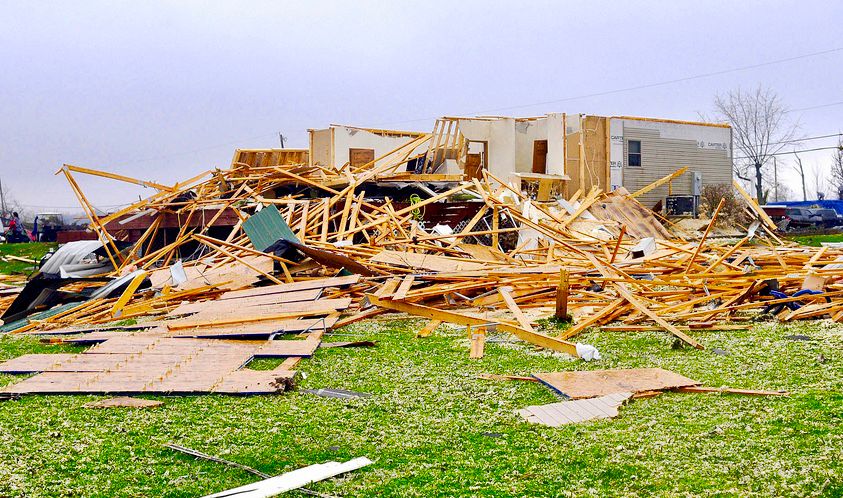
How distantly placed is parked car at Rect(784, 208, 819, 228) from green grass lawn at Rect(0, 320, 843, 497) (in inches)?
1310

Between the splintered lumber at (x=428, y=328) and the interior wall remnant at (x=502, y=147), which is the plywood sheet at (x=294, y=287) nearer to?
the splintered lumber at (x=428, y=328)

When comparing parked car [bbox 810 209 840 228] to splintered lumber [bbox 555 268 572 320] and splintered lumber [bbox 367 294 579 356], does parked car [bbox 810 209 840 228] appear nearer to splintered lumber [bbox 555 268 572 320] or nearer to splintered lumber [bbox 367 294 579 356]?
splintered lumber [bbox 555 268 572 320]

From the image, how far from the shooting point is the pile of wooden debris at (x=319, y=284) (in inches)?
307

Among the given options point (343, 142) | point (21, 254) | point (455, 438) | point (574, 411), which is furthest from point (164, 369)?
point (343, 142)

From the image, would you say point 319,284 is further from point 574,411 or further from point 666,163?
point 666,163

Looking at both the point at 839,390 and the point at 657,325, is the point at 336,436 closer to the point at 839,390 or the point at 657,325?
the point at 839,390

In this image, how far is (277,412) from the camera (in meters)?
5.68

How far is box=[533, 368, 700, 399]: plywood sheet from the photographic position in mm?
5961

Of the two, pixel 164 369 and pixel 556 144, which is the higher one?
pixel 556 144

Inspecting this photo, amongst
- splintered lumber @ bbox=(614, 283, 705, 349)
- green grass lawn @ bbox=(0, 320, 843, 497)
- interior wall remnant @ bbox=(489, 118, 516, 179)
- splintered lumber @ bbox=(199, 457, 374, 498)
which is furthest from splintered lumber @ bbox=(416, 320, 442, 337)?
interior wall remnant @ bbox=(489, 118, 516, 179)

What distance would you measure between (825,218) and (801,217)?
6.25 ft

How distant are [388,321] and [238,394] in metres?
4.10

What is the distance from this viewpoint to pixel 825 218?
3975cm

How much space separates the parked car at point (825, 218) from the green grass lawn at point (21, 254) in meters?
33.7
